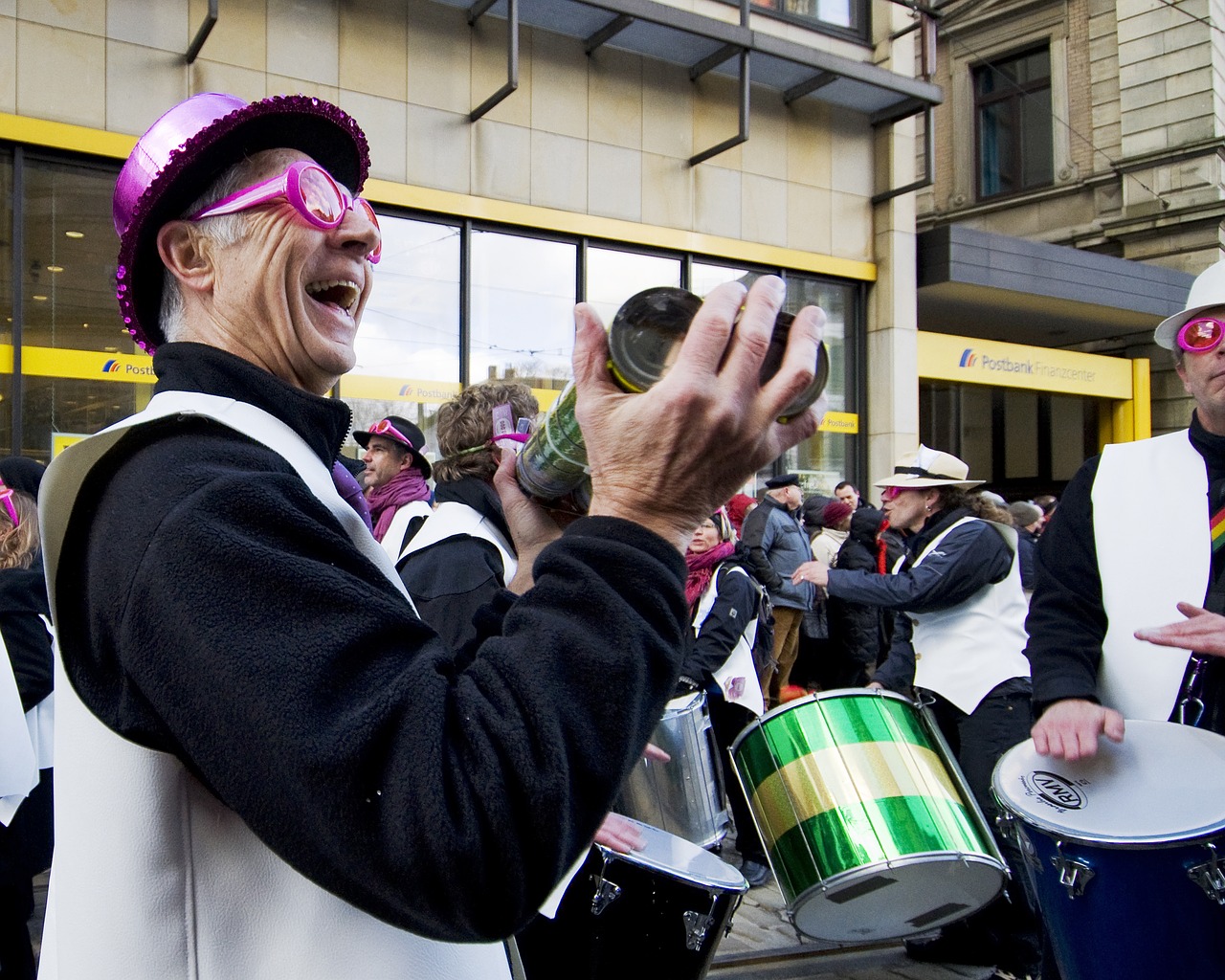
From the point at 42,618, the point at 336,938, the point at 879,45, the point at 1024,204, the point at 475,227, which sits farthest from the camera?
the point at 1024,204

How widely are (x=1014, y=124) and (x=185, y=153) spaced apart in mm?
21414

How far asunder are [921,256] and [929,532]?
29.0 ft

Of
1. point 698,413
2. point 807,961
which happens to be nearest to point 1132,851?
point 698,413

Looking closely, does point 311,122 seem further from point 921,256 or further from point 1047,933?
point 921,256

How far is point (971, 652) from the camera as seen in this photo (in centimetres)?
486

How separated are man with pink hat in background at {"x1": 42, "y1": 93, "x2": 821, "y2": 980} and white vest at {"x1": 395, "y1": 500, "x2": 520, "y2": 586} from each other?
78.6 inches

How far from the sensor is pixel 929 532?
5223 mm

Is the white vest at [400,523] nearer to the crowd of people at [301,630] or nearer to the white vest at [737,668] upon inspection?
the white vest at [737,668]

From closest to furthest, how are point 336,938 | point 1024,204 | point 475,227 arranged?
point 336,938, point 475,227, point 1024,204

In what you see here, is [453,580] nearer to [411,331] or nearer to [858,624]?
[858,624]

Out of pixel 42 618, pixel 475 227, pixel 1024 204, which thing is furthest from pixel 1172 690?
pixel 1024 204

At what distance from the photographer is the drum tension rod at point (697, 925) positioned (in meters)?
2.89

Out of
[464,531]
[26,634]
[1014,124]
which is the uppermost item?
[1014,124]

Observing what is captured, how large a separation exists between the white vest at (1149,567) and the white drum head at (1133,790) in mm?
195
